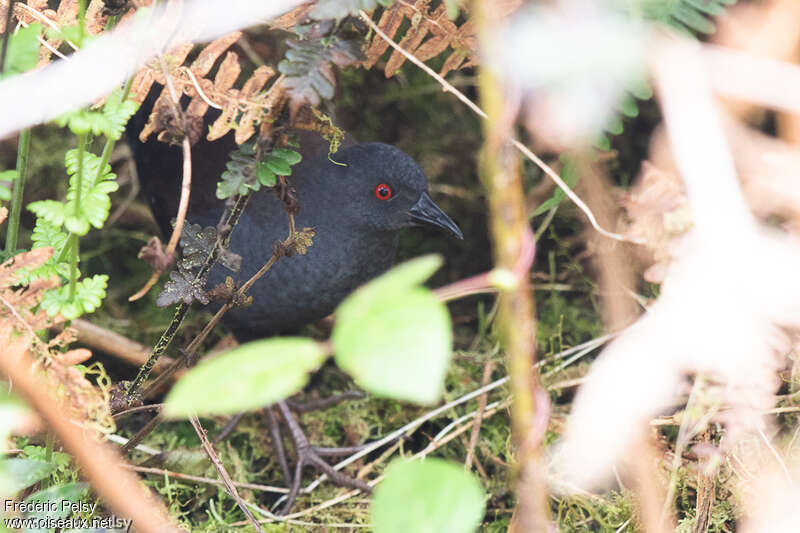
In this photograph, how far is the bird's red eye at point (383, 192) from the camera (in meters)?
2.91

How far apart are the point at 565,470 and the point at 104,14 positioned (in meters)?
1.90

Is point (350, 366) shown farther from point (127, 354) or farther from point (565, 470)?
point (127, 354)

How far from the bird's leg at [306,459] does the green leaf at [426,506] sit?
1668 mm

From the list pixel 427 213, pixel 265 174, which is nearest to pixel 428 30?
pixel 265 174

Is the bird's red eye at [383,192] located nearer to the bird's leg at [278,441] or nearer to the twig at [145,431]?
the bird's leg at [278,441]

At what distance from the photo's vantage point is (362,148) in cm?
294

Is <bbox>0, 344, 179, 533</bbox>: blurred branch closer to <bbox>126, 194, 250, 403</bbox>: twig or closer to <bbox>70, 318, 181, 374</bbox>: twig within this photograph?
<bbox>126, 194, 250, 403</bbox>: twig

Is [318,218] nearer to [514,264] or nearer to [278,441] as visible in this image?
[278,441]

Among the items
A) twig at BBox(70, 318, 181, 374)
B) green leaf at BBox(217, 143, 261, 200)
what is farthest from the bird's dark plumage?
green leaf at BBox(217, 143, 261, 200)

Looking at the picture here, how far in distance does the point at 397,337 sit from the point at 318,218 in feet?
6.52

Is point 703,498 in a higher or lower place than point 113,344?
higher

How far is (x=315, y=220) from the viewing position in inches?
113

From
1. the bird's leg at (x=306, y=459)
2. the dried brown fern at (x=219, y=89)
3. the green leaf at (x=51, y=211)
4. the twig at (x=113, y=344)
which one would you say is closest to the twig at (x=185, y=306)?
the dried brown fern at (x=219, y=89)

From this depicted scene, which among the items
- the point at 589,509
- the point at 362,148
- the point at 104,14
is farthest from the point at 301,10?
the point at 589,509
